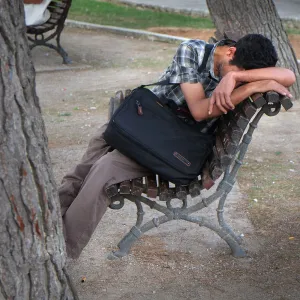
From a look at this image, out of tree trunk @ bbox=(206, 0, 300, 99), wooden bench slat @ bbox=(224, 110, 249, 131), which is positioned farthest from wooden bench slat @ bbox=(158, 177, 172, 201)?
tree trunk @ bbox=(206, 0, 300, 99)

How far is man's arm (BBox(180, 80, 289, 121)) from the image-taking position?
3.33 metres

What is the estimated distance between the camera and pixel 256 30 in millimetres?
6836

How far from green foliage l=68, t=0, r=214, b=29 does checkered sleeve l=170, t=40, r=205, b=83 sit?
9.07 m

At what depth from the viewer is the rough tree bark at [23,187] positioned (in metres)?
2.36

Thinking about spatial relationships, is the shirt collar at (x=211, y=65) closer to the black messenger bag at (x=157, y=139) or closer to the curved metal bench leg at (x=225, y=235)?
the black messenger bag at (x=157, y=139)

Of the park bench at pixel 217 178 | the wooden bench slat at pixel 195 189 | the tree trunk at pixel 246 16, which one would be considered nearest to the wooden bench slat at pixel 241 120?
the park bench at pixel 217 178

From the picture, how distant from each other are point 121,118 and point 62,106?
3.94 meters

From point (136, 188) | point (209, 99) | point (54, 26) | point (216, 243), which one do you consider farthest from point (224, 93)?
point (54, 26)

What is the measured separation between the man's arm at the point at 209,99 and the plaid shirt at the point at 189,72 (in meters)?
0.05

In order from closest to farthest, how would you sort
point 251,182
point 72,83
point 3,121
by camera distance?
point 3,121, point 251,182, point 72,83

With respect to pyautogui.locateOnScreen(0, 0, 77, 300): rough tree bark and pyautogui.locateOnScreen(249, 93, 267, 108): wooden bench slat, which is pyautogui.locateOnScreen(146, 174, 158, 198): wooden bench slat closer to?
pyautogui.locateOnScreen(249, 93, 267, 108): wooden bench slat

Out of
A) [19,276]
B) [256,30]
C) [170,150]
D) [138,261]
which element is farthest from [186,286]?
[256,30]

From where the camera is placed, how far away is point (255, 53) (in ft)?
11.2

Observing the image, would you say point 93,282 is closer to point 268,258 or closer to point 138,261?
point 138,261
